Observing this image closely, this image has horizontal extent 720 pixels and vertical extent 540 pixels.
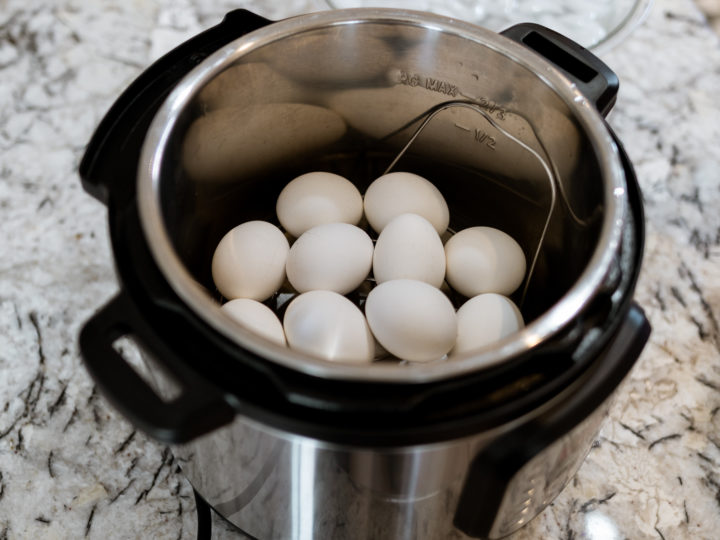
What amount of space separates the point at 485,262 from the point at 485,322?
91 mm

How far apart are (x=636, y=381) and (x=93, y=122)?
0.82 metres

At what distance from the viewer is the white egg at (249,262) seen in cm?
74

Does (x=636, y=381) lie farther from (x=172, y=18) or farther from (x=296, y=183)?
(x=172, y=18)

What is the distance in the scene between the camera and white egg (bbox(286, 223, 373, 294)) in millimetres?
727

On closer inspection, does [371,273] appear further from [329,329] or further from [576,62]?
[576,62]

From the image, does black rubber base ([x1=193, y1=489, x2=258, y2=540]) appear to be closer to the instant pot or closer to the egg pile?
the instant pot

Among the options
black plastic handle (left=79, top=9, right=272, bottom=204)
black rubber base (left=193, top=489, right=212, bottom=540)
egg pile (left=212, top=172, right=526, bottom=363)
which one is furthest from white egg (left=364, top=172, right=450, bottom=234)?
black rubber base (left=193, top=489, right=212, bottom=540)

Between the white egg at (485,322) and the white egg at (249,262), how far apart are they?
0.20 meters

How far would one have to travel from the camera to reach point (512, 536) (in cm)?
75

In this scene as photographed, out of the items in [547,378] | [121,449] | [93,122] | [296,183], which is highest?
[547,378]

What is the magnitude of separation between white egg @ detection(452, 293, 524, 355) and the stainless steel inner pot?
56mm

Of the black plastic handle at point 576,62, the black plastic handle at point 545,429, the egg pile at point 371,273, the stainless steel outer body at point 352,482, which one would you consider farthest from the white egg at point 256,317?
the black plastic handle at point 576,62

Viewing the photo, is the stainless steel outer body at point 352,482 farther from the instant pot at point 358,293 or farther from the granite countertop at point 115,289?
the granite countertop at point 115,289

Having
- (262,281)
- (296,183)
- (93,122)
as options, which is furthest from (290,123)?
(93,122)
